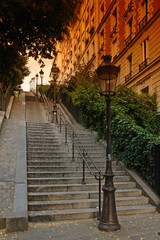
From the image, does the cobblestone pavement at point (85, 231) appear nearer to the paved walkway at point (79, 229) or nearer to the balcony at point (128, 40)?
the paved walkway at point (79, 229)

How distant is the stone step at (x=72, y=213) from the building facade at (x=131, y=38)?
6874 millimetres

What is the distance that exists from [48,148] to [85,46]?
2785cm

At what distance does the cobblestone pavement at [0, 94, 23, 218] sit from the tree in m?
3.74

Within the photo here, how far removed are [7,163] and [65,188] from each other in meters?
2.65

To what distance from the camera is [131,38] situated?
19.6 metres

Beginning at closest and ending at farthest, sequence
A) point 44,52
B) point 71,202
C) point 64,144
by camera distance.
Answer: point 44,52 → point 71,202 → point 64,144

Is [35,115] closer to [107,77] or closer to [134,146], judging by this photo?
[134,146]

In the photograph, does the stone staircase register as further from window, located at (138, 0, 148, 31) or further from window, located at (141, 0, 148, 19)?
window, located at (141, 0, 148, 19)

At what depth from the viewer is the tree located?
12.0 ft

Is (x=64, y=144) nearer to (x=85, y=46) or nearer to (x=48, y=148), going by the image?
(x=48, y=148)

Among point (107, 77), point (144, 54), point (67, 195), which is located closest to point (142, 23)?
point (144, 54)

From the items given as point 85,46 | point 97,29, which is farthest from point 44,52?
point 85,46

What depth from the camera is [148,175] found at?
754 centimetres

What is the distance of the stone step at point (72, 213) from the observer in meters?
5.71
